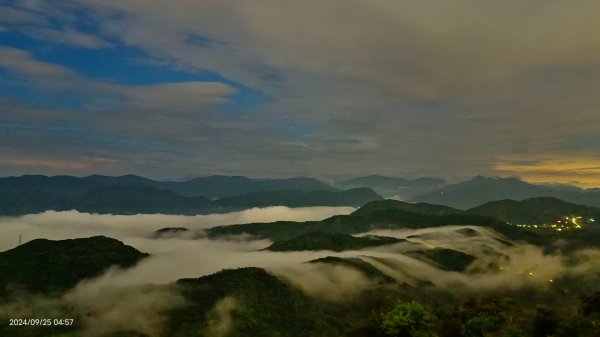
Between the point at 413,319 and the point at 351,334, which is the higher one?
the point at 413,319

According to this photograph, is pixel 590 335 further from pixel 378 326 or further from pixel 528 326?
pixel 378 326

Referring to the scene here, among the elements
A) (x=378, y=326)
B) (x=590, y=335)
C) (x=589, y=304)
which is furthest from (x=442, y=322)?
(x=589, y=304)

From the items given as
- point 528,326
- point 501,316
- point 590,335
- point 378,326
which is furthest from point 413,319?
point 528,326

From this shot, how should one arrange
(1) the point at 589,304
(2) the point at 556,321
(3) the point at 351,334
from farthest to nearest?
(1) the point at 589,304 < (2) the point at 556,321 < (3) the point at 351,334

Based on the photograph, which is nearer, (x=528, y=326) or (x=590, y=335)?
(x=590, y=335)

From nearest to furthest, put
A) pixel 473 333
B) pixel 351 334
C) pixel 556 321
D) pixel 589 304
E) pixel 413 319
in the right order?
pixel 413 319, pixel 473 333, pixel 351 334, pixel 556 321, pixel 589 304

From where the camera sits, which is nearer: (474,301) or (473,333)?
(473,333)

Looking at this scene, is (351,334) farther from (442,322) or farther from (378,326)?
(442,322)

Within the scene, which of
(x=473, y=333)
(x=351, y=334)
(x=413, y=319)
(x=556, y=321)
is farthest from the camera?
(x=556, y=321)

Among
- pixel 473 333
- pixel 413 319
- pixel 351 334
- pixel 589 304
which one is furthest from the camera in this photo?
pixel 589 304
